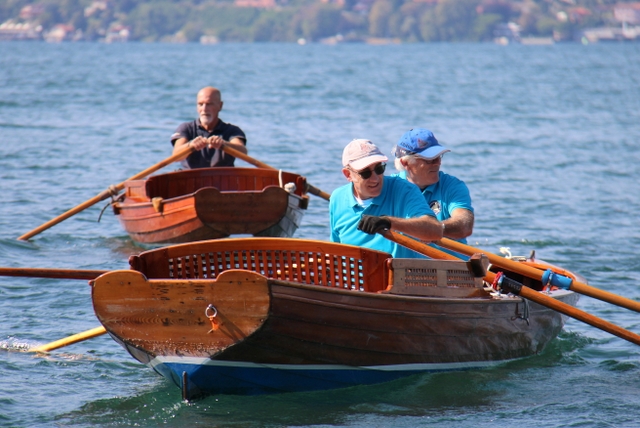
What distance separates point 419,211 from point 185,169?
607cm

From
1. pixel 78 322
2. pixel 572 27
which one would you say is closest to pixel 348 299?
pixel 78 322

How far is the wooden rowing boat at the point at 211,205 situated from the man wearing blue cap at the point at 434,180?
151 inches

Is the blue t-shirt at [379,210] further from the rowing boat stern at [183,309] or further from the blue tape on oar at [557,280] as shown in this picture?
the rowing boat stern at [183,309]

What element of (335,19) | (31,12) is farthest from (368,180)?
(335,19)

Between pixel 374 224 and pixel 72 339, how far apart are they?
9.00 feet

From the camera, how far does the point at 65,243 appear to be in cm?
1302

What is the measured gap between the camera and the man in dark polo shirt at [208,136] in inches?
466

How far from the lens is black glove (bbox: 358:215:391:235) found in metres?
6.55

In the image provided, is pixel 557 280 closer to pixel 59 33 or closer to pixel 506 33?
pixel 59 33

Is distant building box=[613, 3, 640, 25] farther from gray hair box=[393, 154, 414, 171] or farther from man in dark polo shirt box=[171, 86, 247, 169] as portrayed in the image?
gray hair box=[393, 154, 414, 171]

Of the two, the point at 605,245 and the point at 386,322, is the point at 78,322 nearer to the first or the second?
the point at 386,322

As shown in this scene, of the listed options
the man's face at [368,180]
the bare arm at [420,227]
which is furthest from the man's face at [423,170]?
the bare arm at [420,227]

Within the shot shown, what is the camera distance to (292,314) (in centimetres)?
629

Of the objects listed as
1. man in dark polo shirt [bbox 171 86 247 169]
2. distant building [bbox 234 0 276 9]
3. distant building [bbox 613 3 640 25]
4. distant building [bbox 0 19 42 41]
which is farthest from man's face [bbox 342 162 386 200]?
distant building [bbox 613 3 640 25]
